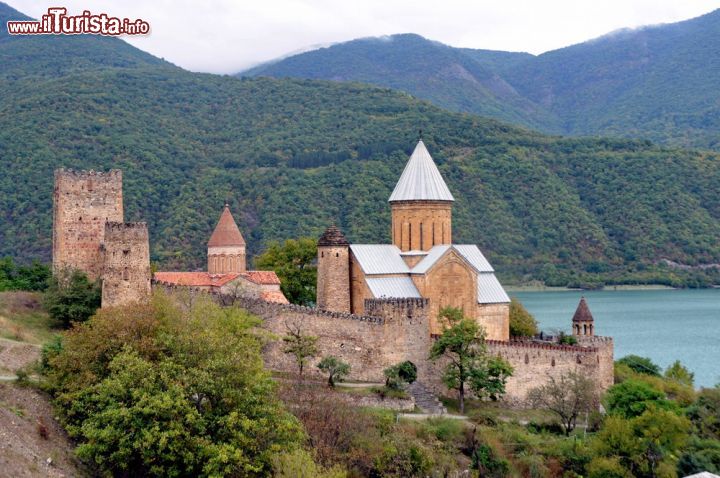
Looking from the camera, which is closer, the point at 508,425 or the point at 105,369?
the point at 105,369

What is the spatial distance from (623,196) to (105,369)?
63543 mm

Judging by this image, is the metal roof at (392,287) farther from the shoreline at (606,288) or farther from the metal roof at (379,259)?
the shoreline at (606,288)

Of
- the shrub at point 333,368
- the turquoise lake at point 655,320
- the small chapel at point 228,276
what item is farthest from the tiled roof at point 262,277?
the turquoise lake at point 655,320

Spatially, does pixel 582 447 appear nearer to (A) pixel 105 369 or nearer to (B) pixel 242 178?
(A) pixel 105 369

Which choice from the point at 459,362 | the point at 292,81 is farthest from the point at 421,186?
the point at 292,81

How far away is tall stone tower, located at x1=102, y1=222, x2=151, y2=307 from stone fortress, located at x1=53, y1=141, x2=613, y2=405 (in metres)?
0.02

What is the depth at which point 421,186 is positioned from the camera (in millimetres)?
29422

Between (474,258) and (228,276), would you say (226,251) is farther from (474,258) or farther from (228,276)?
(474,258)

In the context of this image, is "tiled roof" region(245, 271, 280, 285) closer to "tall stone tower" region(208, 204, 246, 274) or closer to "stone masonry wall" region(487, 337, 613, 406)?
"tall stone tower" region(208, 204, 246, 274)

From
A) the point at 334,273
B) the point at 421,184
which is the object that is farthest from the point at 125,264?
the point at 421,184

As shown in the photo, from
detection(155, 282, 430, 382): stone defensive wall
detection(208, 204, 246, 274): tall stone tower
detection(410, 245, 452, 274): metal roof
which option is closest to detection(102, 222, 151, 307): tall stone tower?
detection(155, 282, 430, 382): stone defensive wall

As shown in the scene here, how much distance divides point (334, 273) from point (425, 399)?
5.37 m

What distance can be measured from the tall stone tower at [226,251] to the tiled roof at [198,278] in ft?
3.20

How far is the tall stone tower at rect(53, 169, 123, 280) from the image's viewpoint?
23.9 meters
